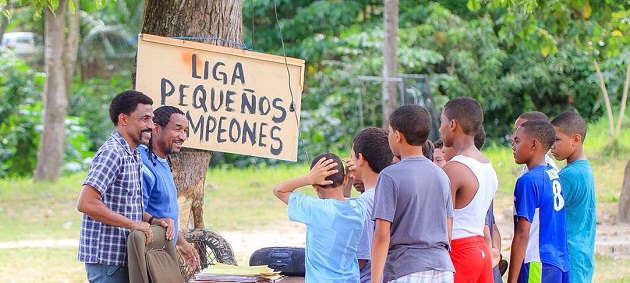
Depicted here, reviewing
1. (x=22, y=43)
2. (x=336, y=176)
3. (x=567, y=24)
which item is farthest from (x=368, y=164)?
(x=22, y=43)

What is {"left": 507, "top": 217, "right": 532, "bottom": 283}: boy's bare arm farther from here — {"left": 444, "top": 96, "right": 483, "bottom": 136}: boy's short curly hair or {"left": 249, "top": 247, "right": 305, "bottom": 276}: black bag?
{"left": 249, "top": 247, "right": 305, "bottom": 276}: black bag

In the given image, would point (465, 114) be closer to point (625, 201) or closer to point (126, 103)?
point (126, 103)

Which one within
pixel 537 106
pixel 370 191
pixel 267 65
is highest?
pixel 537 106

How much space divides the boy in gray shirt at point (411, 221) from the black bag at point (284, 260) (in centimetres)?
117

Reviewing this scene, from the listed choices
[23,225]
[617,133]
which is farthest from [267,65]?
[617,133]

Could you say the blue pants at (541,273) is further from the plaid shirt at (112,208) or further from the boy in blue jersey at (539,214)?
the plaid shirt at (112,208)

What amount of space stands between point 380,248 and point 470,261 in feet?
2.03

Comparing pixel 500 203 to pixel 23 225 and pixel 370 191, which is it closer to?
pixel 23 225

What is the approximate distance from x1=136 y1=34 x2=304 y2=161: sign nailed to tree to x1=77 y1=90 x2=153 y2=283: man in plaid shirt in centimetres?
83

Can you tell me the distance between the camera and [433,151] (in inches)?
201

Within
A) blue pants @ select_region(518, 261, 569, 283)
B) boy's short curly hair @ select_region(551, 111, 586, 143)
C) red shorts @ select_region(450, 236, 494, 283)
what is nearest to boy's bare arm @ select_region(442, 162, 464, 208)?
red shorts @ select_region(450, 236, 494, 283)

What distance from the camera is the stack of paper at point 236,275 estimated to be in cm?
477

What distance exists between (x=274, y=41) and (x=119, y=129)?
1580cm

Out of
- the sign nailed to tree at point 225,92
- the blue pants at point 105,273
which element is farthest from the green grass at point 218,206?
the blue pants at point 105,273
